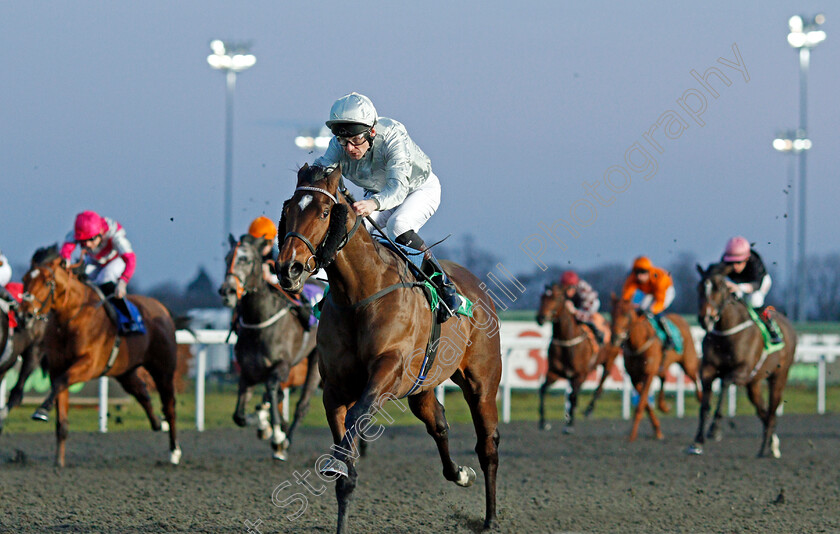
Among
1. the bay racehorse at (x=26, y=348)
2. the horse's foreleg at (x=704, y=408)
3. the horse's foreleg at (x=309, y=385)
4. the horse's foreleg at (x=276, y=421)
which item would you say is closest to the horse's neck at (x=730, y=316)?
the horse's foreleg at (x=704, y=408)

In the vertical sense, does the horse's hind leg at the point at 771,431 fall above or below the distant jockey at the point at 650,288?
below

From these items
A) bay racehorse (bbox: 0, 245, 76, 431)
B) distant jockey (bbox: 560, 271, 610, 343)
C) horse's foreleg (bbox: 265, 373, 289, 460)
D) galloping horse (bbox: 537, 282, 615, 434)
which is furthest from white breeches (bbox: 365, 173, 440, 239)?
distant jockey (bbox: 560, 271, 610, 343)

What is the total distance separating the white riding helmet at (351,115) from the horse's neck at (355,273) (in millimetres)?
457

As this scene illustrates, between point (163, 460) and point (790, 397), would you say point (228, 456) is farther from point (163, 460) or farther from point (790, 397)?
point (790, 397)

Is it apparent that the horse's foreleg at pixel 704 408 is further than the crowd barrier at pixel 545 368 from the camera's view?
No

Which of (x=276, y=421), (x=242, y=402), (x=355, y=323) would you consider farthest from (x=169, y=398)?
(x=355, y=323)

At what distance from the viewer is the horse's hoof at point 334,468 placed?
3777 mm

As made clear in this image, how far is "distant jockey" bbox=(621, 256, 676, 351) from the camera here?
448 inches

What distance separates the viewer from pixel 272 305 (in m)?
8.01

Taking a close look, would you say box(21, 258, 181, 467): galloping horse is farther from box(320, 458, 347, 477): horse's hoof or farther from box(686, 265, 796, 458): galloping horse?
box(686, 265, 796, 458): galloping horse

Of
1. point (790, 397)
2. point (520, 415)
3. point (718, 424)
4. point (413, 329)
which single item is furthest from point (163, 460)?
point (790, 397)

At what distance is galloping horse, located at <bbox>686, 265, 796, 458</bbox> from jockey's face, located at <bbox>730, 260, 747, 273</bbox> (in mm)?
85

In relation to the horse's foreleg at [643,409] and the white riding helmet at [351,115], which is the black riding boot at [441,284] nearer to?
the white riding helmet at [351,115]

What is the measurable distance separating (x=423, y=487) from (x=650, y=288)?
5.64 m
